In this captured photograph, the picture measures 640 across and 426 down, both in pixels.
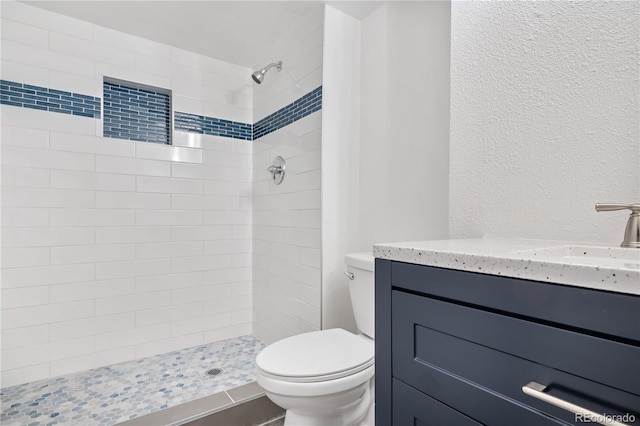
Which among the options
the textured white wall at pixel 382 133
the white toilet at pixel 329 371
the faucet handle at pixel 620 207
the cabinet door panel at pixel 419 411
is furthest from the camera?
the textured white wall at pixel 382 133

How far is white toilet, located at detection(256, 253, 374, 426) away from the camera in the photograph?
1.20 metres

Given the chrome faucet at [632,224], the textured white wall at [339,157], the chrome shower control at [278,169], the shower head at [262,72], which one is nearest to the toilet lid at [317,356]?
the textured white wall at [339,157]

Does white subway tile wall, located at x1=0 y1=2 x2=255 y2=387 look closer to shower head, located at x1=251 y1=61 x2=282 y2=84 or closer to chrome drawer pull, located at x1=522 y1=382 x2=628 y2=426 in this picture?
shower head, located at x1=251 y1=61 x2=282 y2=84

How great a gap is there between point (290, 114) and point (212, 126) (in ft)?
2.30

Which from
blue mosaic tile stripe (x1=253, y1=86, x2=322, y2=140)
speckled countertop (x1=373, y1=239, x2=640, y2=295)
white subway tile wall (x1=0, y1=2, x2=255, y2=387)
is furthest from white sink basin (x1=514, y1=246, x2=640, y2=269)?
white subway tile wall (x1=0, y1=2, x2=255, y2=387)

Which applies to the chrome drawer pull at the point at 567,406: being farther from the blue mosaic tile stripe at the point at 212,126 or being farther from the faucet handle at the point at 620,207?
the blue mosaic tile stripe at the point at 212,126

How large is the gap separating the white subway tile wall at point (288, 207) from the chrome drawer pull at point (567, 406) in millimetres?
1408

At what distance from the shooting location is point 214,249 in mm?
2557

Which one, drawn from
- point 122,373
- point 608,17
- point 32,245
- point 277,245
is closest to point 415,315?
point 608,17

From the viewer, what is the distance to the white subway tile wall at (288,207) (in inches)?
77.8

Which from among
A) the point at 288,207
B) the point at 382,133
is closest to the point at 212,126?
the point at 288,207

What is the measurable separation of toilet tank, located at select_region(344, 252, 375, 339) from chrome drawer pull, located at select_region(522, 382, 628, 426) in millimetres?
919

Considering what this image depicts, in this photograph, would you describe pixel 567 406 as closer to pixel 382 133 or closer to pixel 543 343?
pixel 543 343

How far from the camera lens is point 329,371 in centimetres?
122
